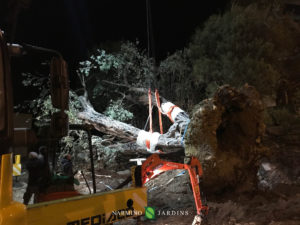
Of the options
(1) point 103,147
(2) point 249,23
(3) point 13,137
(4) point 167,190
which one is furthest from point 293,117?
(3) point 13,137

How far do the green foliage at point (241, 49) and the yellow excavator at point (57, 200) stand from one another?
7.41 meters

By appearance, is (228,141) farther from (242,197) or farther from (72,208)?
(72,208)

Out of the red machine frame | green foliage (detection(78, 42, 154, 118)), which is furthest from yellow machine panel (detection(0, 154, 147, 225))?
green foliage (detection(78, 42, 154, 118))

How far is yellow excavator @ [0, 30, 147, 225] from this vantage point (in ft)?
5.21

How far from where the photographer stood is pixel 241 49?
356 inches

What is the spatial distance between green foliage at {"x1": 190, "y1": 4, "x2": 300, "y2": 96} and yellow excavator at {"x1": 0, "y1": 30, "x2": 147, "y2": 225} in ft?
24.3

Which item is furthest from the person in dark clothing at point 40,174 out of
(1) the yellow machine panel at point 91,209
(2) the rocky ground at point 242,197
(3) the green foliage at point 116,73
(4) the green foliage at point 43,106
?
(3) the green foliage at point 116,73

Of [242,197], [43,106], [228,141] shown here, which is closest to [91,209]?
[242,197]

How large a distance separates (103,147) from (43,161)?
5.79 meters

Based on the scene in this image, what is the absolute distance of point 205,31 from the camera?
980cm

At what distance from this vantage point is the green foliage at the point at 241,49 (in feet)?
28.6

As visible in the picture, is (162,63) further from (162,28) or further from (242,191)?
(242,191)

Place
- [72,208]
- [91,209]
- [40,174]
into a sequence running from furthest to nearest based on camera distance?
[40,174] → [91,209] → [72,208]

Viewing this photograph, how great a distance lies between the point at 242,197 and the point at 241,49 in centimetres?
539
